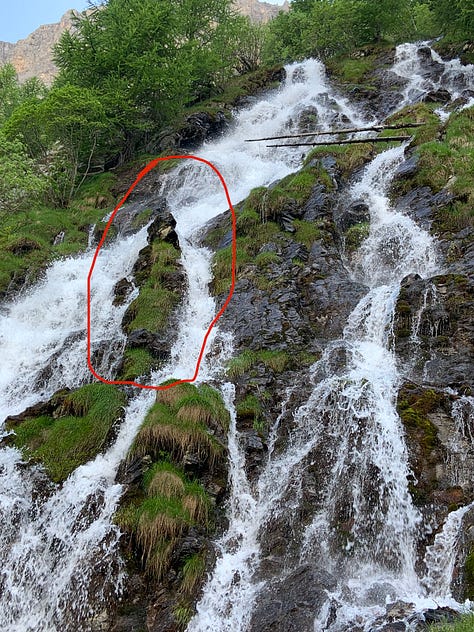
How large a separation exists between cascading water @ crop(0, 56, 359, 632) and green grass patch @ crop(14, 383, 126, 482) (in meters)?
0.29

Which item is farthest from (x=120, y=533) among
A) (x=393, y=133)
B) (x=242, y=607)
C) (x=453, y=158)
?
(x=393, y=133)

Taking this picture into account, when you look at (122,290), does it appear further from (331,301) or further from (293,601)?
(293,601)

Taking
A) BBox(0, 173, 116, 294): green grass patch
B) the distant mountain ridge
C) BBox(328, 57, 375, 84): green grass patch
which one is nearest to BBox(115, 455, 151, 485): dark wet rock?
BBox(0, 173, 116, 294): green grass patch

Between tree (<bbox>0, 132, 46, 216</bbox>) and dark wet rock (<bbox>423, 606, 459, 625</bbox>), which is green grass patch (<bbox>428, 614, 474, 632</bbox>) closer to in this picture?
dark wet rock (<bbox>423, 606, 459, 625</bbox>)

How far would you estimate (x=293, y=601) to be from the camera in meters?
6.84

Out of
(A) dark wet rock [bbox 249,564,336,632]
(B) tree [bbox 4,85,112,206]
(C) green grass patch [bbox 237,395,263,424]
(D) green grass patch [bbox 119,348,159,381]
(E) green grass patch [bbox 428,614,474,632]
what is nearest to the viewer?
(E) green grass patch [bbox 428,614,474,632]

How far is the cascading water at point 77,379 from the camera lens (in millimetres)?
7762

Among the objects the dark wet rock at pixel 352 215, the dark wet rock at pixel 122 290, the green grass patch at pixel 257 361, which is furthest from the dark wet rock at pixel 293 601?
the dark wet rock at pixel 352 215

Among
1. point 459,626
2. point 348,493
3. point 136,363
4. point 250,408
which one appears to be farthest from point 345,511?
point 136,363

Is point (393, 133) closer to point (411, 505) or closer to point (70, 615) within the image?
point (411, 505)

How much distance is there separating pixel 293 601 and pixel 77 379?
775 cm

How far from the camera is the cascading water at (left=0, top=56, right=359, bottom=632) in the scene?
776cm

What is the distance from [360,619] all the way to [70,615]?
13.7 ft

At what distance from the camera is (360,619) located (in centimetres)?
621
